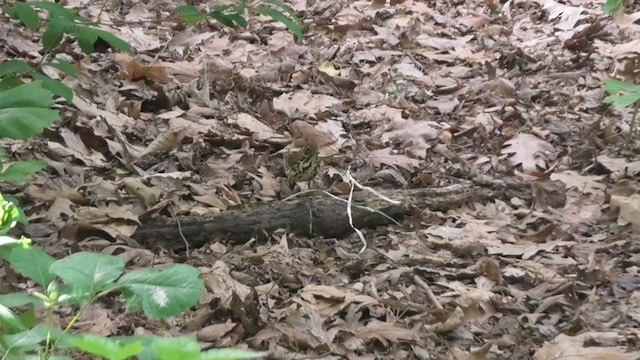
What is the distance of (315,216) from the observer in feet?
10.9

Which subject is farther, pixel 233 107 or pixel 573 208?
pixel 233 107

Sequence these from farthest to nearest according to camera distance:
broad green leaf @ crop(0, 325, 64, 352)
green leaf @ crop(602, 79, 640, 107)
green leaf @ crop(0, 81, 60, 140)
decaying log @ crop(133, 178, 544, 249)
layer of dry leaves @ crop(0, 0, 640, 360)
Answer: green leaf @ crop(602, 79, 640, 107), decaying log @ crop(133, 178, 544, 249), layer of dry leaves @ crop(0, 0, 640, 360), green leaf @ crop(0, 81, 60, 140), broad green leaf @ crop(0, 325, 64, 352)

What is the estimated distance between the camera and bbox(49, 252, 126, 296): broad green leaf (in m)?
0.99

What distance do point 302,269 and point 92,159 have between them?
1.37m

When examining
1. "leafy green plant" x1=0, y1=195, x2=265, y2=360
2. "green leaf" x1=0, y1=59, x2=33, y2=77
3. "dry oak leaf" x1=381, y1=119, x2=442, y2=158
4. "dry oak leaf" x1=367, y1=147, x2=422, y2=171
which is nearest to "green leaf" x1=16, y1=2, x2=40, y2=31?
"green leaf" x1=0, y1=59, x2=33, y2=77

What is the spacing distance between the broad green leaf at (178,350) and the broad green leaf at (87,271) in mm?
321

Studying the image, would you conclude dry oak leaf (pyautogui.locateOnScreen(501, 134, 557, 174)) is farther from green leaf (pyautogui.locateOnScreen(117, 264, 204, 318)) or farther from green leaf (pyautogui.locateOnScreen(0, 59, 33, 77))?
green leaf (pyautogui.locateOnScreen(117, 264, 204, 318))

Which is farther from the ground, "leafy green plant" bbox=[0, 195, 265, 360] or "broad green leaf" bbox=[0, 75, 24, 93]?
"leafy green plant" bbox=[0, 195, 265, 360]

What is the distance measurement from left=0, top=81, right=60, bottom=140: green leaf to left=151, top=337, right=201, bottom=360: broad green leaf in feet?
3.49

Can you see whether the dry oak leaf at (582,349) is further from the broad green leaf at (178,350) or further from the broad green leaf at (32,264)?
the broad green leaf at (178,350)

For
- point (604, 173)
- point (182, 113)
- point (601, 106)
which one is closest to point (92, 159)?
point (182, 113)

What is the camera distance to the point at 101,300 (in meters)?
2.64

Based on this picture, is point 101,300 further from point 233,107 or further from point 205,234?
point 233,107

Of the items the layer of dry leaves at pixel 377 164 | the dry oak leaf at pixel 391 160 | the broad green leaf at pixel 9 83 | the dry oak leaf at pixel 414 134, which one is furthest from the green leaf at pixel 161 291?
the dry oak leaf at pixel 414 134
